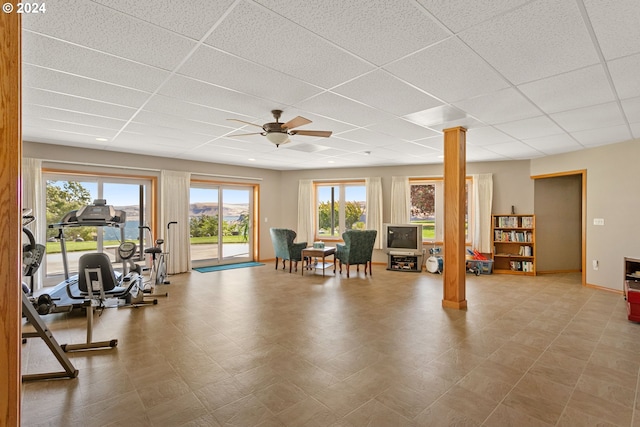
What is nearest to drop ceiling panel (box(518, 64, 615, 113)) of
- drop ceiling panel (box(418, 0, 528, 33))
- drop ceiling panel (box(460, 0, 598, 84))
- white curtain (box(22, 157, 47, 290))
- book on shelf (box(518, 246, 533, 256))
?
drop ceiling panel (box(460, 0, 598, 84))

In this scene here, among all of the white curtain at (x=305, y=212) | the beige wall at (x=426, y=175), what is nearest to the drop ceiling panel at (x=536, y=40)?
the beige wall at (x=426, y=175)

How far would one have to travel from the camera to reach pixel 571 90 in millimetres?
3004

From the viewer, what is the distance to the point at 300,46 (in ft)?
7.30

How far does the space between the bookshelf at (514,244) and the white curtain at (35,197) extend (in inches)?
356

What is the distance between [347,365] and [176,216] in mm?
5573

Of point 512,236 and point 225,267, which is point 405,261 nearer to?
point 512,236

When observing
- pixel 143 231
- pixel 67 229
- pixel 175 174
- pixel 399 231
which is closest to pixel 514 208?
pixel 399 231

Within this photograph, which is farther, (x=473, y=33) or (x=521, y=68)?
(x=521, y=68)

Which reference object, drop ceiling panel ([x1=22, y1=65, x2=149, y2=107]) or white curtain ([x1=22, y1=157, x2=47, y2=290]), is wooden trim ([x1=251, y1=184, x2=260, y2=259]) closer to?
white curtain ([x1=22, y1=157, x2=47, y2=290])

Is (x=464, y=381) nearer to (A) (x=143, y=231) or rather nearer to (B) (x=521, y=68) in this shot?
(B) (x=521, y=68)

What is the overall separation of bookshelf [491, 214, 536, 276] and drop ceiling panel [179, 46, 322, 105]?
19.7 ft

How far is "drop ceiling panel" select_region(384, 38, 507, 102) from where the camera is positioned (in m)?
2.32

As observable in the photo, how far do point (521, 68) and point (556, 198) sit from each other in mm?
5837

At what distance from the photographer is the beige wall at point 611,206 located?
16.6ft
